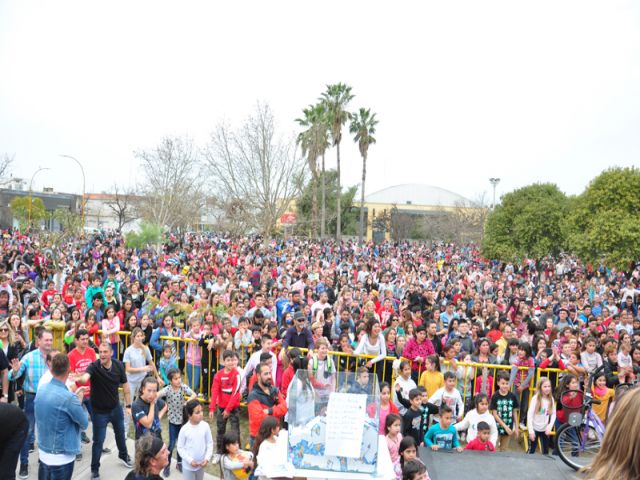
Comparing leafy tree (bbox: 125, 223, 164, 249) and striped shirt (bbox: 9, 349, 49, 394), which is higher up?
leafy tree (bbox: 125, 223, 164, 249)

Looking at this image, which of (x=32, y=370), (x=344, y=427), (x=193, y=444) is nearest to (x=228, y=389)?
(x=193, y=444)

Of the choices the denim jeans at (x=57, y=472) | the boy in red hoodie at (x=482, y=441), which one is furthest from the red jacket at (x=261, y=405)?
the boy in red hoodie at (x=482, y=441)

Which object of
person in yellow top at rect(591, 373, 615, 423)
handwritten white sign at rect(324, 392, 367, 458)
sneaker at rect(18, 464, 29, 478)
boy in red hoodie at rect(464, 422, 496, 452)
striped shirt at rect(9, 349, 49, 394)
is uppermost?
handwritten white sign at rect(324, 392, 367, 458)

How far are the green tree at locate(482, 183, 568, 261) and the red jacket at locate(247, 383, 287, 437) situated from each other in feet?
101

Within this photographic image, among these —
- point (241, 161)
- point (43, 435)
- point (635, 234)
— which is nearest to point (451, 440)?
point (43, 435)

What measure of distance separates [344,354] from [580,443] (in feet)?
10.9

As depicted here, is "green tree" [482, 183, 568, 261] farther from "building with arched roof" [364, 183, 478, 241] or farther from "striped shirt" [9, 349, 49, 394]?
"striped shirt" [9, 349, 49, 394]

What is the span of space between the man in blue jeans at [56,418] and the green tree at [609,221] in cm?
2730

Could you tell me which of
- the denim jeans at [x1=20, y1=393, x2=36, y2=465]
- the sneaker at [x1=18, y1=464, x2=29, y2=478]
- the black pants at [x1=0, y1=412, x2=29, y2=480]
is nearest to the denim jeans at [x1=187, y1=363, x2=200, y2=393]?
the denim jeans at [x1=20, y1=393, x2=36, y2=465]

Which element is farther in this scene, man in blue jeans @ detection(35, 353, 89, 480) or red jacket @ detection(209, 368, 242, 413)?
red jacket @ detection(209, 368, 242, 413)

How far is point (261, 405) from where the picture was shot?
17.5 ft

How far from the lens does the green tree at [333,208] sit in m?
52.7

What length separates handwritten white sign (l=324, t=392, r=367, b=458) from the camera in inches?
137

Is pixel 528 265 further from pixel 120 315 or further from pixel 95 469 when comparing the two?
pixel 95 469
